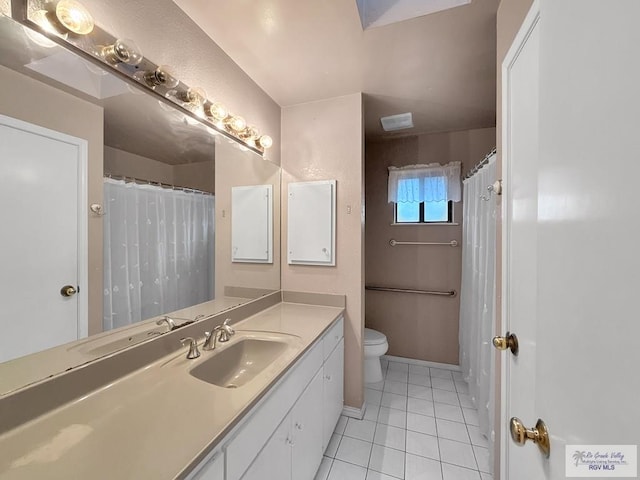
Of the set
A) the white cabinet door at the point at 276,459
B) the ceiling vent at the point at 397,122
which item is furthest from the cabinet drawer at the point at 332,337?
the ceiling vent at the point at 397,122

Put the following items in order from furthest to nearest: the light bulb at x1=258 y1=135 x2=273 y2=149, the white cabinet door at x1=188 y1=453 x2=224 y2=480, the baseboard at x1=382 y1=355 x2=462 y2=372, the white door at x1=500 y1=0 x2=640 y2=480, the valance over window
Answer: the baseboard at x1=382 y1=355 x2=462 y2=372 < the valance over window < the light bulb at x1=258 y1=135 x2=273 y2=149 < the white cabinet door at x1=188 y1=453 x2=224 y2=480 < the white door at x1=500 y1=0 x2=640 y2=480

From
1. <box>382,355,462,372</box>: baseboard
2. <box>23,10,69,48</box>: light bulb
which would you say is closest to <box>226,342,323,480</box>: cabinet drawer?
<box>23,10,69,48</box>: light bulb

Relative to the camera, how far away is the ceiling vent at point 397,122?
2.26 m

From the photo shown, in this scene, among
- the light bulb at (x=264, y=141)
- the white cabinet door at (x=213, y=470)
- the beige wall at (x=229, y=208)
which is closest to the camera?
the white cabinet door at (x=213, y=470)

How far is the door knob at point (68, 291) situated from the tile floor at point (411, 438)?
151cm

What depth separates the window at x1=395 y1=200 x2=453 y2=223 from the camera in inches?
104

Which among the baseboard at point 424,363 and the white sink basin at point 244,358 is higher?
the white sink basin at point 244,358

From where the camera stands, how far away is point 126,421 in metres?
0.70

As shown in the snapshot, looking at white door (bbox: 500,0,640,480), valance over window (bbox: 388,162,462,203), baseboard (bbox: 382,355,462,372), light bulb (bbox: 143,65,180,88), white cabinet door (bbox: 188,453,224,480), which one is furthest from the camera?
baseboard (bbox: 382,355,462,372)

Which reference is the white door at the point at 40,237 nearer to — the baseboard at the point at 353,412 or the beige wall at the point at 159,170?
the beige wall at the point at 159,170

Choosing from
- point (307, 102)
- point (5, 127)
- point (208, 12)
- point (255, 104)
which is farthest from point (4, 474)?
point (307, 102)

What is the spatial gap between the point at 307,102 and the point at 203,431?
2.07 metres

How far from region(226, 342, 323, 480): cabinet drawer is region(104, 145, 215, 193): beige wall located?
101 cm

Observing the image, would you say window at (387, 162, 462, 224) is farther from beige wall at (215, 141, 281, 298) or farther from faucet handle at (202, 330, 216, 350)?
faucet handle at (202, 330, 216, 350)
